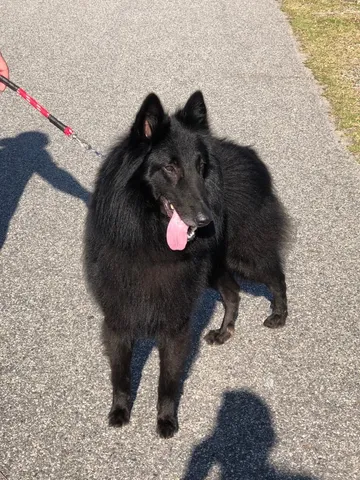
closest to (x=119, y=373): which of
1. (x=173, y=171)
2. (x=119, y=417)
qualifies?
(x=119, y=417)

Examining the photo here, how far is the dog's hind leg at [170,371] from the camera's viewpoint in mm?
3557

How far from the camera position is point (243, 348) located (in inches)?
170

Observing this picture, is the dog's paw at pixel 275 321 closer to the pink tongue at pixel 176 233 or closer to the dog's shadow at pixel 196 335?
the dog's shadow at pixel 196 335

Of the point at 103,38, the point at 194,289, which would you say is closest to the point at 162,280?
the point at 194,289

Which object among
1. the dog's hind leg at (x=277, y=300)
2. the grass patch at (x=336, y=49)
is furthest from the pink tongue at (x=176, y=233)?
the grass patch at (x=336, y=49)

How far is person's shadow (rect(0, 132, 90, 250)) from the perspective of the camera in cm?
623

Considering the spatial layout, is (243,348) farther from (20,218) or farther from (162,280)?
(20,218)

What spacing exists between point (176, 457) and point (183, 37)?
966 centimetres

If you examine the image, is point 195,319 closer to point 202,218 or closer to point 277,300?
point 277,300

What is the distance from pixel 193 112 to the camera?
3320 millimetres

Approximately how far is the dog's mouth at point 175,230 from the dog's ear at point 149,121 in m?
0.32

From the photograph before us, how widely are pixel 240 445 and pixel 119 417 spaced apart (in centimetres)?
70

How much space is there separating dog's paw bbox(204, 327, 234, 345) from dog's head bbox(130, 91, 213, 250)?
52.3 inches

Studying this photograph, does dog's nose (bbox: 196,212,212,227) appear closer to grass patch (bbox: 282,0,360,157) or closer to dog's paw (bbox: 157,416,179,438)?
dog's paw (bbox: 157,416,179,438)
